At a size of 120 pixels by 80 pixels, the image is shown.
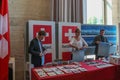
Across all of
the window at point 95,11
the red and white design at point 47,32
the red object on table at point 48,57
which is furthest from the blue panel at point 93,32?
the red object on table at point 48,57

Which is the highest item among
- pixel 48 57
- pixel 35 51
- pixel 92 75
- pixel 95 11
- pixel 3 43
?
pixel 95 11

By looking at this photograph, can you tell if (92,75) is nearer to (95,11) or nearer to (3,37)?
(3,37)

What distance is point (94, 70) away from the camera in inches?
99.6

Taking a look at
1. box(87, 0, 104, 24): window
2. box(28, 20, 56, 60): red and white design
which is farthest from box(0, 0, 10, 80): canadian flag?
box(87, 0, 104, 24): window

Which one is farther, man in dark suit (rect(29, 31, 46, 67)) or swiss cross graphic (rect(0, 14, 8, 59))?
man in dark suit (rect(29, 31, 46, 67))

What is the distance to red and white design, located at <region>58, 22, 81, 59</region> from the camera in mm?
3969

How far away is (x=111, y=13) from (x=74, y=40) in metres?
1.96

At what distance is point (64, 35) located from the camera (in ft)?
13.2

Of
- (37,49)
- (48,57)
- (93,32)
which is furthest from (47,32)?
(93,32)

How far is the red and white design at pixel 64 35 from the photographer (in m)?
3.97

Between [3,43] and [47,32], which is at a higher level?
[47,32]

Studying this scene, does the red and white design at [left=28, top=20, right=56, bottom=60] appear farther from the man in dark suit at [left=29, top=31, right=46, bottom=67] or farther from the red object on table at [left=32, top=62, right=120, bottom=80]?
the red object on table at [left=32, top=62, right=120, bottom=80]

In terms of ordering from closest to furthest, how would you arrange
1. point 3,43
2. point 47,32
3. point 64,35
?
1. point 3,43
2. point 47,32
3. point 64,35

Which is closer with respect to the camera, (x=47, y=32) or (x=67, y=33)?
(x=47, y=32)
